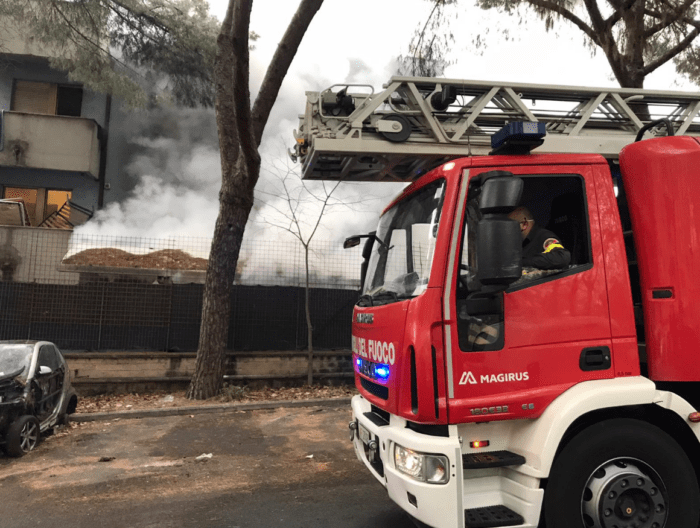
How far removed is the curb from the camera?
7.78 meters

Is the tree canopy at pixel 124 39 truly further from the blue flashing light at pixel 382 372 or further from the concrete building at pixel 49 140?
the blue flashing light at pixel 382 372

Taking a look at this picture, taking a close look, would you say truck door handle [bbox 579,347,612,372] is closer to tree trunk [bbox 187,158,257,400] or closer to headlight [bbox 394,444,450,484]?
headlight [bbox 394,444,450,484]

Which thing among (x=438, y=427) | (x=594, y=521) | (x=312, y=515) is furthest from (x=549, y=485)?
(x=312, y=515)

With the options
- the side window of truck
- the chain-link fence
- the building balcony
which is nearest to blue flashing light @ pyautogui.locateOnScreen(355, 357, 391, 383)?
the side window of truck

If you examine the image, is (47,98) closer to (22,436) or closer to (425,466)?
(22,436)

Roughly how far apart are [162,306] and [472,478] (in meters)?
8.45

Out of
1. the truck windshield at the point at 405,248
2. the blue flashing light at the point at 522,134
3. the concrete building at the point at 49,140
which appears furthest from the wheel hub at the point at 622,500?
the concrete building at the point at 49,140

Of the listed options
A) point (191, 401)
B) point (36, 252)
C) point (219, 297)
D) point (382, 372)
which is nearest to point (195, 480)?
point (382, 372)

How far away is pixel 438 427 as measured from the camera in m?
2.88

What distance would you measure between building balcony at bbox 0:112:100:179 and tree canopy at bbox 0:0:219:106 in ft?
8.46

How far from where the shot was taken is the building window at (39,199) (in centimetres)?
1583

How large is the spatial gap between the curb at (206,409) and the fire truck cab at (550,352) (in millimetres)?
5645

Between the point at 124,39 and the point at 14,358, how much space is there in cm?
842

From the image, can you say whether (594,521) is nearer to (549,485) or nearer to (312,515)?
(549,485)
